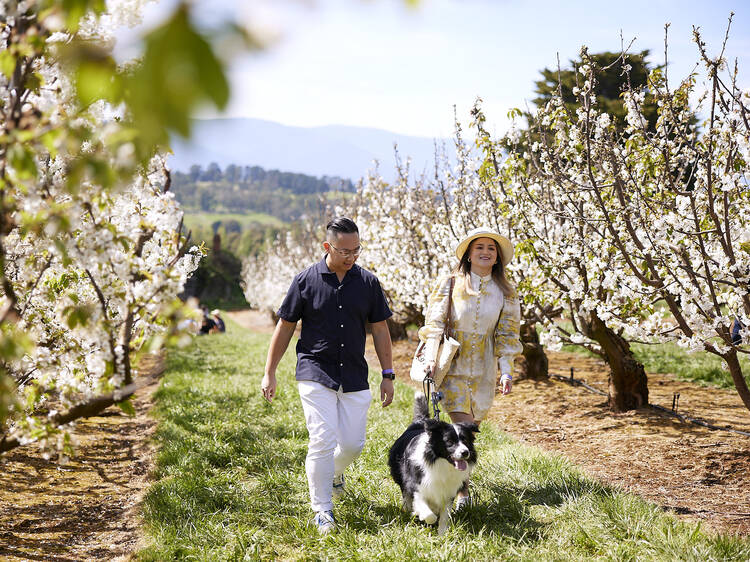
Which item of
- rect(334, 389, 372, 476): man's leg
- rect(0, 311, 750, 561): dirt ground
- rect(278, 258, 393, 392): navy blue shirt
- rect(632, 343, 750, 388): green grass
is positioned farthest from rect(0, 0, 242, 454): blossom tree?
rect(632, 343, 750, 388): green grass

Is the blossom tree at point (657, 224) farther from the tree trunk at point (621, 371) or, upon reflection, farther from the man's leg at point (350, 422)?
the man's leg at point (350, 422)

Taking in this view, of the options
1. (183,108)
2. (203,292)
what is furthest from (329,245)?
(203,292)

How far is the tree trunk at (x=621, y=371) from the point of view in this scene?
295 inches

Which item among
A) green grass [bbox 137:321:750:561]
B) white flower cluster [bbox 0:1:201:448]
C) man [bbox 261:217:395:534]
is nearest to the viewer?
white flower cluster [bbox 0:1:201:448]

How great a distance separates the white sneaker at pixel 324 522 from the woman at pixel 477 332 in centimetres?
126

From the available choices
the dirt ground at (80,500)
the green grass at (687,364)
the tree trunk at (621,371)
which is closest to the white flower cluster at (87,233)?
the dirt ground at (80,500)

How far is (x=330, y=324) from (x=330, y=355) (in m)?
0.24

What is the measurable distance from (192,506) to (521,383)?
21.8 feet

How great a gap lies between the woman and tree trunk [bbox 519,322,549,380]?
5.61m

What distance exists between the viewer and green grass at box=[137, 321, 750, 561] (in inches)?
151

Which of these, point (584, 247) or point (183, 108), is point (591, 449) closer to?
point (584, 247)

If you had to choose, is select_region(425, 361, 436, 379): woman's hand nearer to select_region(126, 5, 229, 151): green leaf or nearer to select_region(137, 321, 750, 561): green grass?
select_region(137, 321, 750, 561): green grass

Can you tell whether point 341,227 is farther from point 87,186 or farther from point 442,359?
point 87,186

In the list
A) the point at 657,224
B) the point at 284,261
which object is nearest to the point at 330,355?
the point at 657,224
